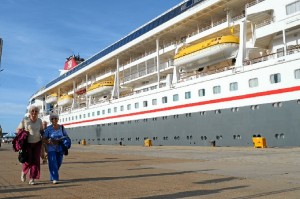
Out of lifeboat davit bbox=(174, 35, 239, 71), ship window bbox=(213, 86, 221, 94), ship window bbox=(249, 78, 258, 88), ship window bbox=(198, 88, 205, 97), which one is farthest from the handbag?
lifeboat davit bbox=(174, 35, 239, 71)

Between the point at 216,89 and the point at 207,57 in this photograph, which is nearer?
the point at 216,89

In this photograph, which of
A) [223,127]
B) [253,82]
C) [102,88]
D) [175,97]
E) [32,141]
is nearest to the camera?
[32,141]

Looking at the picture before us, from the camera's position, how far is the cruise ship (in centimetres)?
1786

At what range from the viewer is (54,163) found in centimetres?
689

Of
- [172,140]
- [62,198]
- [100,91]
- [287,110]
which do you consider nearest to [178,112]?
[172,140]

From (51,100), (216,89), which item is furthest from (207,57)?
(51,100)

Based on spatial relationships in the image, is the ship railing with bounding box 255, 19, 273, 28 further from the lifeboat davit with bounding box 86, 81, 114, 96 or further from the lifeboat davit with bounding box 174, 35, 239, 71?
the lifeboat davit with bounding box 86, 81, 114, 96

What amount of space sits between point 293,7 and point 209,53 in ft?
19.9

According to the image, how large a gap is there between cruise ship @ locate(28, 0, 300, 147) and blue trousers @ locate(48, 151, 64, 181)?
43.5ft

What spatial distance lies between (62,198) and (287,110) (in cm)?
1463

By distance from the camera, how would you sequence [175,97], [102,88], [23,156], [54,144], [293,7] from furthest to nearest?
[102,88] → [175,97] → [293,7] → [54,144] → [23,156]

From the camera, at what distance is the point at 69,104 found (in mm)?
52188

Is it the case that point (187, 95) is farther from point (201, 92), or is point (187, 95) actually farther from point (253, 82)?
point (253, 82)

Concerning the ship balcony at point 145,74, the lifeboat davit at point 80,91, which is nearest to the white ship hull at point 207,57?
the ship balcony at point 145,74
